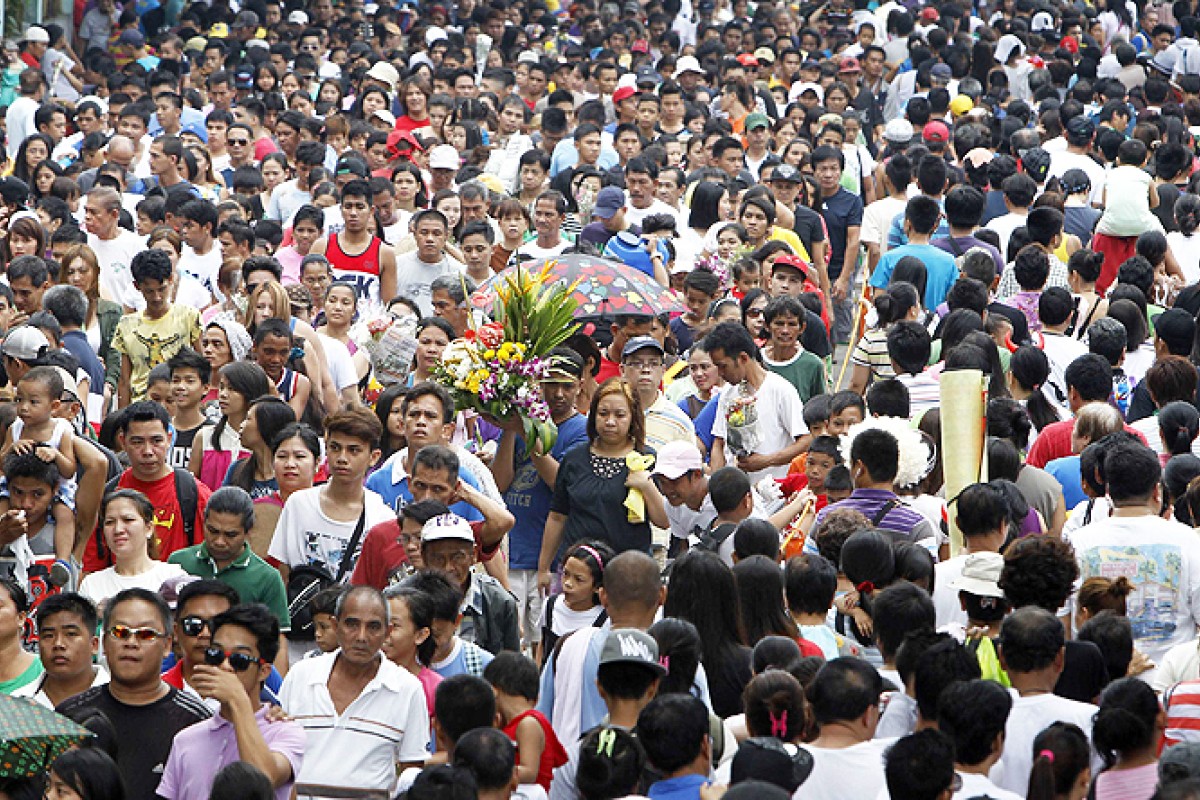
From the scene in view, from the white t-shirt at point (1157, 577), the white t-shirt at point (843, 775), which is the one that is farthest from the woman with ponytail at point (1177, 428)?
the white t-shirt at point (843, 775)

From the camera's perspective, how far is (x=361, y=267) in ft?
42.1

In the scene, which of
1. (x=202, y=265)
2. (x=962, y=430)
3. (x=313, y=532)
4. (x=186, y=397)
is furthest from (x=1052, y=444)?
(x=202, y=265)

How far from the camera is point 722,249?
1295 cm

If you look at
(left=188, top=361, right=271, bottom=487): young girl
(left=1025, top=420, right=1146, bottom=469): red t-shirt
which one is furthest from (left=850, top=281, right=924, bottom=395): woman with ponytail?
(left=188, top=361, right=271, bottom=487): young girl

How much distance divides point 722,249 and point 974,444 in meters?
4.83

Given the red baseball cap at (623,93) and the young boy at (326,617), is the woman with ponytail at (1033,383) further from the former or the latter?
the red baseball cap at (623,93)

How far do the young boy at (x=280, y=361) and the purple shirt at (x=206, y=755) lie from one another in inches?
156

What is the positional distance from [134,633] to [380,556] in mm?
1579

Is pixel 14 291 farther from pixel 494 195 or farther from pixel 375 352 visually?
pixel 494 195

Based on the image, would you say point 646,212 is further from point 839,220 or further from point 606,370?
point 606,370

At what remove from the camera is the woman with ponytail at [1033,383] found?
9906mm

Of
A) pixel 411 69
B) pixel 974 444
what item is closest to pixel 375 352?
pixel 974 444

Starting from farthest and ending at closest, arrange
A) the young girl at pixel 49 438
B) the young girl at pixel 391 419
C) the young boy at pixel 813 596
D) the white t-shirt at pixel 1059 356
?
1. the white t-shirt at pixel 1059 356
2. the young girl at pixel 391 419
3. the young girl at pixel 49 438
4. the young boy at pixel 813 596

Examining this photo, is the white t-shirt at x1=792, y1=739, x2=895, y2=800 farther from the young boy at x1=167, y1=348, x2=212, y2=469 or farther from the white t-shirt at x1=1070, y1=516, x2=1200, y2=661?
the young boy at x1=167, y1=348, x2=212, y2=469
